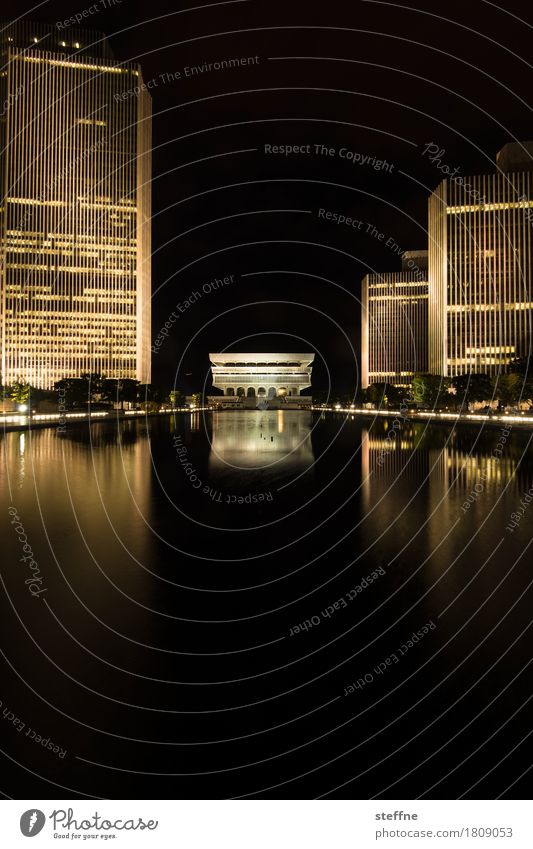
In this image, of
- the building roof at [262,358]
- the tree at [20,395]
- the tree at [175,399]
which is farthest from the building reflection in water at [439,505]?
the building roof at [262,358]

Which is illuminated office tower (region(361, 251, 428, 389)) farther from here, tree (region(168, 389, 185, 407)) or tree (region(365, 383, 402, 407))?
tree (region(168, 389, 185, 407))

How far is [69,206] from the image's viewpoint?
125m

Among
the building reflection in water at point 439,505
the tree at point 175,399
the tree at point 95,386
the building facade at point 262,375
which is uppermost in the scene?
the building facade at point 262,375

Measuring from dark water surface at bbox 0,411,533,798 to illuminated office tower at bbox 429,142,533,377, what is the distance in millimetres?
102760

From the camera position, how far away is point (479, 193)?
107 m

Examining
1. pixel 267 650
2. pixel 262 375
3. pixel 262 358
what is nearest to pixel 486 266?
pixel 262 375

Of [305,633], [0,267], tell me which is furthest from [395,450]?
[0,267]

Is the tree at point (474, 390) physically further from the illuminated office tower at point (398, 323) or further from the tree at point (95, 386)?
the illuminated office tower at point (398, 323)

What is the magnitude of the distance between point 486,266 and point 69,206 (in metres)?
83.0

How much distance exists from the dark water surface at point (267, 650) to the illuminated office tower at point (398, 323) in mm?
139059

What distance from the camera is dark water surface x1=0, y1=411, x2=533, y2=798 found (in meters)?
5.02

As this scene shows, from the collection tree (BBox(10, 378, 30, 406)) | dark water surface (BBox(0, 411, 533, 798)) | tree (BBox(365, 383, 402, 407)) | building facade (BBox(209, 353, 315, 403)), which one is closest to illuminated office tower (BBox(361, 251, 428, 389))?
tree (BBox(365, 383, 402, 407))

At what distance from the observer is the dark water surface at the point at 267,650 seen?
16.5ft

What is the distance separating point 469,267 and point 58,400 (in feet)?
248
